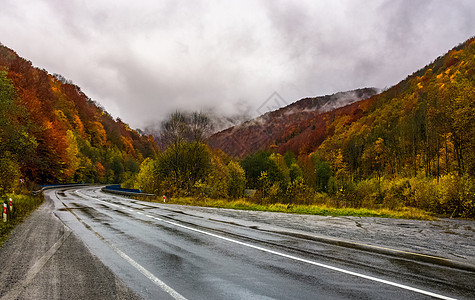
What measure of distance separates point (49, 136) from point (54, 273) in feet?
141

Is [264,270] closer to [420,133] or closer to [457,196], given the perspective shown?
[457,196]

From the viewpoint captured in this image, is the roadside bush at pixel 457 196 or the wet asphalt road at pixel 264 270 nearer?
the wet asphalt road at pixel 264 270

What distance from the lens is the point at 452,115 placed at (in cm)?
2328

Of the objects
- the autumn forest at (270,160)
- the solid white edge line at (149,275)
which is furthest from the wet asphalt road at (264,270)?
the autumn forest at (270,160)

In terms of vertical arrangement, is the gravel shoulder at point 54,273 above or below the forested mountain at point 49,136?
below

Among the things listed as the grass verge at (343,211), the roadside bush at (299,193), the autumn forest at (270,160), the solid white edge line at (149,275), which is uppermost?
the autumn forest at (270,160)

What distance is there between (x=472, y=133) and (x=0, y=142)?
33.4 meters

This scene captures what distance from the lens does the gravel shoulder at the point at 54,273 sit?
4.26m

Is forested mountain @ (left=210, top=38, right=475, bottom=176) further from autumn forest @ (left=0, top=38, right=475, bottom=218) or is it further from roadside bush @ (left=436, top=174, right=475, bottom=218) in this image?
roadside bush @ (left=436, top=174, right=475, bottom=218)

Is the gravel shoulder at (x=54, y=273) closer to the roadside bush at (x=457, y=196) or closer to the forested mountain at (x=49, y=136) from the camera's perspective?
the forested mountain at (x=49, y=136)

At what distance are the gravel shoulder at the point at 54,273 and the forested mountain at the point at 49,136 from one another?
1225cm

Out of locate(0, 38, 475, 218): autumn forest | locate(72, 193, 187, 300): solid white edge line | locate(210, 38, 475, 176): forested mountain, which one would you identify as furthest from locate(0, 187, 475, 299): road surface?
locate(210, 38, 475, 176): forested mountain

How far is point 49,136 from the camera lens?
4097cm

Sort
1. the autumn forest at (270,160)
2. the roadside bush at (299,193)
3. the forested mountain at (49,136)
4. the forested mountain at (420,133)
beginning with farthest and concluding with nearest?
1. the forested mountain at (420,133)
2. the roadside bush at (299,193)
3. the autumn forest at (270,160)
4. the forested mountain at (49,136)
